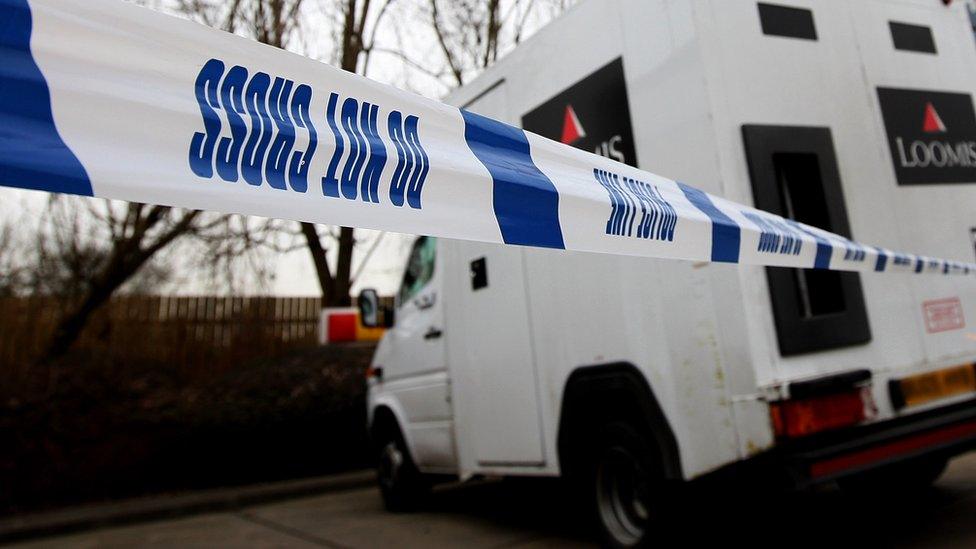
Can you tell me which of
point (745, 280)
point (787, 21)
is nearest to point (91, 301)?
point (745, 280)

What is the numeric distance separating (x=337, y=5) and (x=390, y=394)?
Answer: 19.2ft

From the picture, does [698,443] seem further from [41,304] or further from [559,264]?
[41,304]

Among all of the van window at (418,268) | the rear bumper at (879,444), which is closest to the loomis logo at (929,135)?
the rear bumper at (879,444)

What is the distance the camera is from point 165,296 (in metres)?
9.34

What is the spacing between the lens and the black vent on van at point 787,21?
10.2 feet

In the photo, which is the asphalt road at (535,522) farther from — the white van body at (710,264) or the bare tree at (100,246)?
the bare tree at (100,246)

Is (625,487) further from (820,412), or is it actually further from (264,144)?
(264,144)

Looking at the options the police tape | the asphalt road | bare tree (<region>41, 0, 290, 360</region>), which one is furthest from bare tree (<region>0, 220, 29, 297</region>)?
the police tape

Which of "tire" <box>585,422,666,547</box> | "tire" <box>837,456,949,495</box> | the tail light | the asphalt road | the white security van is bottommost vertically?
the asphalt road

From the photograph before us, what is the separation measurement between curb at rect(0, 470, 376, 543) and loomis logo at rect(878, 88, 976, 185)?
18.6 ft

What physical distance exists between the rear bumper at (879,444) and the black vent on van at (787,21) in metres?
1.83

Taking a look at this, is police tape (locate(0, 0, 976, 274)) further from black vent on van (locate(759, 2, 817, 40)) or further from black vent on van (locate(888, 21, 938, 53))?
black vent on van (locate(888, 21, 938, 53))

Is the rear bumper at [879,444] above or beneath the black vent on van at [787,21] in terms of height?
beneath

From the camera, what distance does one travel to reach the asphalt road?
3.45 meters
